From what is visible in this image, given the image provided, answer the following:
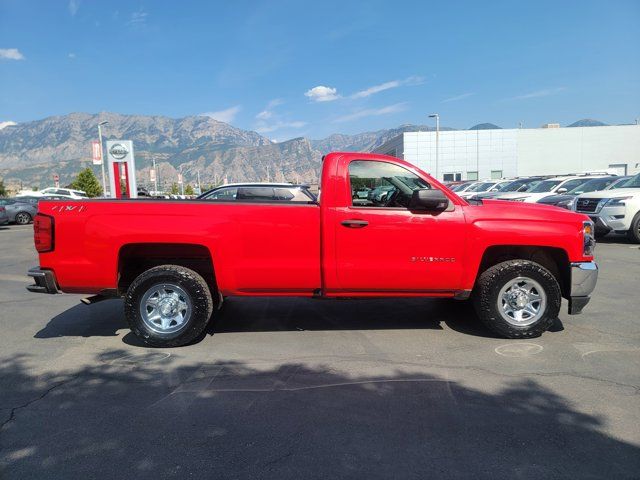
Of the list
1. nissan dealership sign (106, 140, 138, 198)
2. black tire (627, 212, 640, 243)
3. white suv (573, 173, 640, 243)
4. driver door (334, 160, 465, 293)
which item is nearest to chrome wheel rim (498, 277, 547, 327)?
driver door (334, 160, 465, 293)

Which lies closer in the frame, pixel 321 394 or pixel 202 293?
pixel 321 394

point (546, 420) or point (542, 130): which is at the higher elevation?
point (542, 130)

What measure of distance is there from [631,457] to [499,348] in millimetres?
1922

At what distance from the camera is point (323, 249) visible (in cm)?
470

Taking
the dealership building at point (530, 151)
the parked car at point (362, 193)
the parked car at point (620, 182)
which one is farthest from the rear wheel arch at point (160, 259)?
the dealership building at point (530, 151)

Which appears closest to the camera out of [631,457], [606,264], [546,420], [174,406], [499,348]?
[631,457]

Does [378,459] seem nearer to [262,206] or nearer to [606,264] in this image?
[262,206]

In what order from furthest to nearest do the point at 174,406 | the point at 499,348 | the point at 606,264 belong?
the point at 606,264
the point at 499,348
the point at 174,406

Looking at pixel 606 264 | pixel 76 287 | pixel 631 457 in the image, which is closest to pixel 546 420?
pixel 631 457

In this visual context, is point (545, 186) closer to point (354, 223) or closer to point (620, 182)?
point (620, 182)

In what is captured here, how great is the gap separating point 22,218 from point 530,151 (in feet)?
187

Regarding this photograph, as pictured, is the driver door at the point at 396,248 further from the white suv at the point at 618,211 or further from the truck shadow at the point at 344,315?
the white suv at the point at 618,211

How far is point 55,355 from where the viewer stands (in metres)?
4.64

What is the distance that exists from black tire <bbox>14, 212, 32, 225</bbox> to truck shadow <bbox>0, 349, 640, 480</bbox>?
77.5 ft
